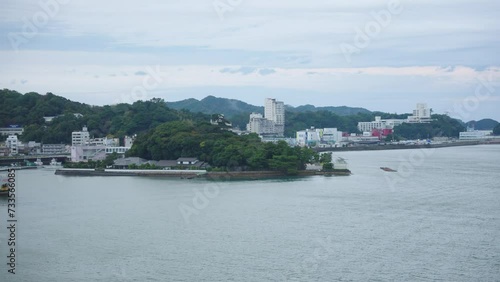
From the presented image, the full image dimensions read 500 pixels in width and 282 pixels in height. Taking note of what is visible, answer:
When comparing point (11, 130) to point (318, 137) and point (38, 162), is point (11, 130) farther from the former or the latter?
point (318, 137)

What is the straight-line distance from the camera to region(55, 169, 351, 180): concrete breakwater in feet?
47.4

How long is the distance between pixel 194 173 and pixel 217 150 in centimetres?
104

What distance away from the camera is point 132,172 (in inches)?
615

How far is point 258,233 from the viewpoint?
7629 mm

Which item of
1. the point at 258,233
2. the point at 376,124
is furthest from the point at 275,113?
the point at 258,233

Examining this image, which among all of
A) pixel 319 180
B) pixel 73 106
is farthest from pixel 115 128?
pixel 319 180

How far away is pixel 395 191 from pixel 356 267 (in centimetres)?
552

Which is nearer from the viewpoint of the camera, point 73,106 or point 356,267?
point 356,267

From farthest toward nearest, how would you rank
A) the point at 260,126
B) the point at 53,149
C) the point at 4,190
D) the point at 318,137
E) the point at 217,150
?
1. the point at 260,126
2. the point at 318,137
3. the point at 53,149
4. the point at 217,150
5. the point at 4,190

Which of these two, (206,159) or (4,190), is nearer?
(4,190)

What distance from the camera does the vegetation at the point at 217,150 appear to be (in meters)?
14.9

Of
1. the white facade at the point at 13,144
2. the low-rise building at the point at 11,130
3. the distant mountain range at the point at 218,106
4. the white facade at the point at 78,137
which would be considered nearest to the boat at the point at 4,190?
the white facade at the point at 13,144

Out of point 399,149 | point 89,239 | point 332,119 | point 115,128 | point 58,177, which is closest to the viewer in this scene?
point 89,239

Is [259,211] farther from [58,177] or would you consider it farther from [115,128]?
[115,128]
